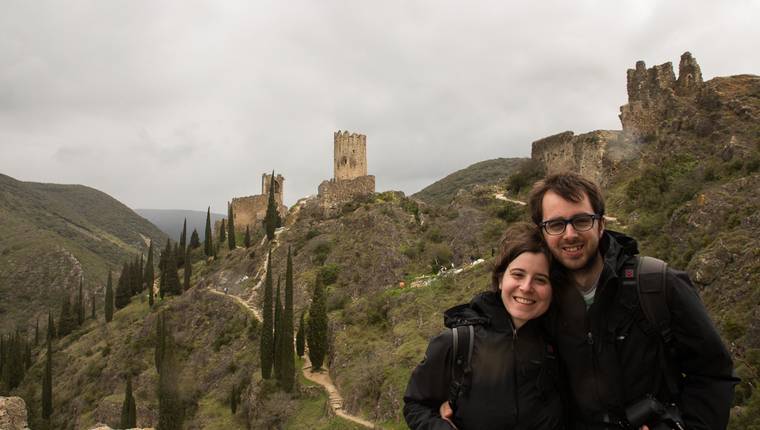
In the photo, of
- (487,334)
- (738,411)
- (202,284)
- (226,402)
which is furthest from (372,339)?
(202,284)

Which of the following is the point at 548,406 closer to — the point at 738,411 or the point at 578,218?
the point at 578,218

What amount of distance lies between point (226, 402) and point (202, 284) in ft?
65.0

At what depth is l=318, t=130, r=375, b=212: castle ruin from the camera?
52.0 meters

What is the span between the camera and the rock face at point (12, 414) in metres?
18.2

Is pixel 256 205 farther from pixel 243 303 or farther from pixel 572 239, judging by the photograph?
pixel 572 239

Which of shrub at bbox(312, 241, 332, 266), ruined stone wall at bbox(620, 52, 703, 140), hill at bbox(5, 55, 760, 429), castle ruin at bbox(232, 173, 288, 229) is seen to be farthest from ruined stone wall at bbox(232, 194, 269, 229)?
ruined stone wall at bbox(620, 52, 703, 140)

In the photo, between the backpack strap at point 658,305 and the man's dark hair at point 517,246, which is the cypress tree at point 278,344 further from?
the backpack strap at point 658,305

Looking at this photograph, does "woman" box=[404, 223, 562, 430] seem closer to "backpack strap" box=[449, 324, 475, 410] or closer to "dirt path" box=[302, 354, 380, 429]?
"backpack strap" box=[449, 324, 475, 410]

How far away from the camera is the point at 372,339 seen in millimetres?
28469

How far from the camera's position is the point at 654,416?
2979mm

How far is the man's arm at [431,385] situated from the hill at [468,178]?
3392 inches

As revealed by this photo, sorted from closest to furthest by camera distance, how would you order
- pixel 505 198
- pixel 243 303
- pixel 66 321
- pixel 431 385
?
pixel 431 385, pixel 505 198, pixel 243 303, pixel 66 321

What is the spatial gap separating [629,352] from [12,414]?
22.8 metres

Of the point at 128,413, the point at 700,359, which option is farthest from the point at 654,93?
the point at 128,413
